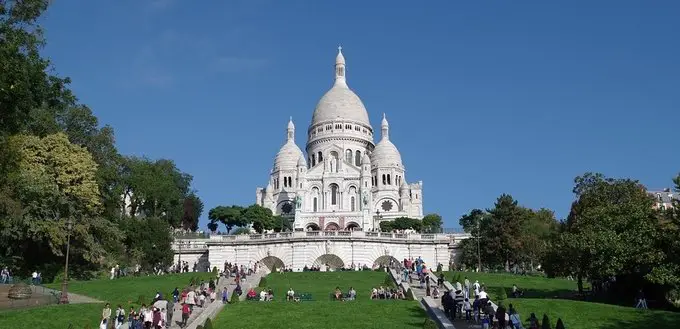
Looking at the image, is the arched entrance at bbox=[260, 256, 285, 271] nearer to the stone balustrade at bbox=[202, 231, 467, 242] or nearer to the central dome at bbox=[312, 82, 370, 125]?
the stone balustrade at bbox=[202, 231, 467, 242]

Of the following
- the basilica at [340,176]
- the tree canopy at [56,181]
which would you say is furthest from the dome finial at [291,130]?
the tree canopy at [56,181]

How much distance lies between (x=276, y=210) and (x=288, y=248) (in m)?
52.7

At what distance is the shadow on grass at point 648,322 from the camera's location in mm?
27936

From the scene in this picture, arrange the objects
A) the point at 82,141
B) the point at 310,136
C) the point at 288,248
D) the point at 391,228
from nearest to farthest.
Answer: the point at 82,141 → the point at 288,248 → the point at 391,228 → the point at 310,136

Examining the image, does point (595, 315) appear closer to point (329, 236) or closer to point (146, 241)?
point (329, 236)

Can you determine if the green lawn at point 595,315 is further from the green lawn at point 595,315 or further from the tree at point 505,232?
the tree at point 505,232

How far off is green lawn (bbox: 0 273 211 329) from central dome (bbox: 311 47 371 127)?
262 feet

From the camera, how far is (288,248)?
211ft

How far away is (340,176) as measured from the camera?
11231 centimetres

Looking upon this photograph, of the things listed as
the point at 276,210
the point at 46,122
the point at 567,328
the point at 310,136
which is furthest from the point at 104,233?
the point at 310,136

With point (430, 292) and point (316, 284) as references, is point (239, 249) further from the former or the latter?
point (430, 292)

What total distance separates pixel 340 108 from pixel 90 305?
314ft

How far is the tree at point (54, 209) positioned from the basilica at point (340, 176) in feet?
180

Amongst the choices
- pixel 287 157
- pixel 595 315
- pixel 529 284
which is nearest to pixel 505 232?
pixel 529 284
